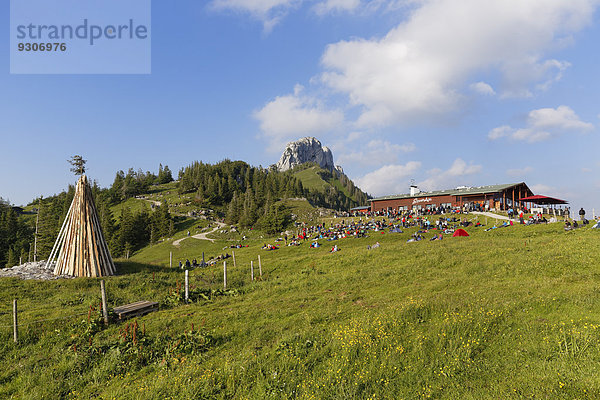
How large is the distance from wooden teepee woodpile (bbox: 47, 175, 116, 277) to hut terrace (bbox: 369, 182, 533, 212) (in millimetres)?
60530

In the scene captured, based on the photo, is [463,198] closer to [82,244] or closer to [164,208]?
[82,244]

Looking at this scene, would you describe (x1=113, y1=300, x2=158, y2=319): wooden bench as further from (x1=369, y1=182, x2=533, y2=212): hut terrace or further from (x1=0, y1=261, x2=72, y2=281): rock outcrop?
(x1=369, y1=182, x2=533, y2=212): hut terrace

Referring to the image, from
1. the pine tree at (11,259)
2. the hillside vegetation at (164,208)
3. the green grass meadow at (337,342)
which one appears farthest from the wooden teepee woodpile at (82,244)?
the pine tree at (11,259)

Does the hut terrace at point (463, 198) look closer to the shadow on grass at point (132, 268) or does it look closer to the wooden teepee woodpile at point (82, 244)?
the shadow on grass at point (132, 268)

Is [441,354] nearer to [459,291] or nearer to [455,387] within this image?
[455,387]

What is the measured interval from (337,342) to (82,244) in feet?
76.8

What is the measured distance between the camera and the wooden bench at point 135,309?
1370 centimetres

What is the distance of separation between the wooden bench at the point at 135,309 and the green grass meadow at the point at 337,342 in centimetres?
54

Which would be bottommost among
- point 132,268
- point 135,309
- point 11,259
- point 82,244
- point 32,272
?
point 11,259

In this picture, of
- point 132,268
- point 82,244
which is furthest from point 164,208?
point 82,244

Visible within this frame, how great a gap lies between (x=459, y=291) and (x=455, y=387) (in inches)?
310

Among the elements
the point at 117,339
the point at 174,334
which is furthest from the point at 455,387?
the point at 117,339

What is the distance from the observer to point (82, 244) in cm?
2355

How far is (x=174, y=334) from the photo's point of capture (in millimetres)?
11547
